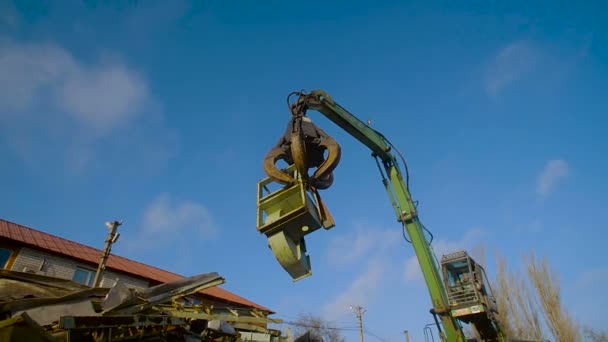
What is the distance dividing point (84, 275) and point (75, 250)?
149 cm

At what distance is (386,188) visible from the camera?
29.7ft

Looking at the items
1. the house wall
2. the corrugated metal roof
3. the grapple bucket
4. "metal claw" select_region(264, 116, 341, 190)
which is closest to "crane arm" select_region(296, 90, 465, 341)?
"metal claw" select_region(264, 116, 341, 190)

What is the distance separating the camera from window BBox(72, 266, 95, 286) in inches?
637

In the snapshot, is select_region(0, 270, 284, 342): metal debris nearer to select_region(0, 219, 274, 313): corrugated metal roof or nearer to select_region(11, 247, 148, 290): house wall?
select_region(11, 247, 148, 290): house wall

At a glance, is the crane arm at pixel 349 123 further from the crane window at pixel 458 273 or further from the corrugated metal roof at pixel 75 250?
the corrugated metal roof at pixel 75 250

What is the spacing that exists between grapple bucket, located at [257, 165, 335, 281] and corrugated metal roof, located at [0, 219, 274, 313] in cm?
1475

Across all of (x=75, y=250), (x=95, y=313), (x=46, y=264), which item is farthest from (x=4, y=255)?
(x=95, y=313)

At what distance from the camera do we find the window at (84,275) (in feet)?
53.1

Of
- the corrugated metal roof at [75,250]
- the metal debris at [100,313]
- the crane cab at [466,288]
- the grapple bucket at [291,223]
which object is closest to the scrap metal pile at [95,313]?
the metal debris at [100,313]

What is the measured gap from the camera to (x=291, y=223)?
177 inches

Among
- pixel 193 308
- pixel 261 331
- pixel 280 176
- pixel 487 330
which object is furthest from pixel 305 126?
pixel 487 330

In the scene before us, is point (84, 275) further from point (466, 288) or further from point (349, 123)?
point (466, 288)

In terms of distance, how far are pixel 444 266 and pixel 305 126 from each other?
6313mm

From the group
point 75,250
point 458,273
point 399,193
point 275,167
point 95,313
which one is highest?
point 75,250
